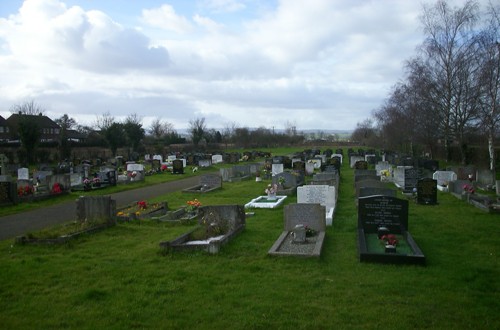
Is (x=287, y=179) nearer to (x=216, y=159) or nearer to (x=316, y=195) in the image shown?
(x=316, y=195)

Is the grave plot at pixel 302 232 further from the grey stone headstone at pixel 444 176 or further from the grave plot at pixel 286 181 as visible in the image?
the grey stone headstone at pixel 444 176

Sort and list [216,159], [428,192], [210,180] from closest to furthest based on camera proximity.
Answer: [428,192]
[210,180]
[216,159]

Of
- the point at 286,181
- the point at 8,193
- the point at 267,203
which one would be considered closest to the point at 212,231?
the point at 267,203

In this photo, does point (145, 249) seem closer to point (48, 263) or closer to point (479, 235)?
point (48, 263)

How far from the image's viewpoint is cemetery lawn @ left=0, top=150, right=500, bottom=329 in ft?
19.3

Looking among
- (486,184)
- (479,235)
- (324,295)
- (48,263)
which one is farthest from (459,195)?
(48,263)

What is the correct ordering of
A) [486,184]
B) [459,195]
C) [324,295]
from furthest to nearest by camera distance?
[486,184] → [459,195] → [324,295]

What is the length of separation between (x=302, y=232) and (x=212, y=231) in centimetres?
223

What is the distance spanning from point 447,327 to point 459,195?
13807 millimetres

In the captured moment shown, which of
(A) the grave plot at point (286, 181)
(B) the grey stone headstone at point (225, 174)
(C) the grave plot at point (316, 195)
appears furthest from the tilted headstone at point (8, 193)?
(B) the grey stone headstone at point (225, 174)

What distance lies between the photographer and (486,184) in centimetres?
2100

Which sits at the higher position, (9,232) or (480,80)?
(480,80)

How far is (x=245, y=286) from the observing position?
7.22 metres

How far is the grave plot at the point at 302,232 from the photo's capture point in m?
9.39
